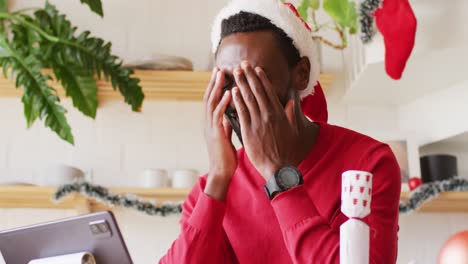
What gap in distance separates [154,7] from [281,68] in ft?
Answer: 5.81

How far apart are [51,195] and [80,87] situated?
1.31 feet

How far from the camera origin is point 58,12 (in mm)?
2668

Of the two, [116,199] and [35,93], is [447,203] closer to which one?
[116,199]

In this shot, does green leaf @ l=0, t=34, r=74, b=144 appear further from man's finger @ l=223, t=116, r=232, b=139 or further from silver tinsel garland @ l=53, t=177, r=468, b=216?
man's finger @ l=223, t=116, r=232, b=139

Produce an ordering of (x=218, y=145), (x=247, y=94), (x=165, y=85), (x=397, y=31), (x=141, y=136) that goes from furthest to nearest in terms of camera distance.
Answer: (x=141, y=136) → (x=165, y=85) → (x=397, y=31) → (x=218, y=145) → (x=247, y=94)

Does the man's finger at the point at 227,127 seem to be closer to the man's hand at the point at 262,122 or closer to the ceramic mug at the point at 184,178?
the man's hand at the point at 262,122

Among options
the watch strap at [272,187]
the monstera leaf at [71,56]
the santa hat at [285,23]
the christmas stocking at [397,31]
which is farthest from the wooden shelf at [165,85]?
the watch strap at [272,187]

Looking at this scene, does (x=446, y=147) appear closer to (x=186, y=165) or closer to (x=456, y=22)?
(x=456, y=22)

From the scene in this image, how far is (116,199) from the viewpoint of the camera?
2.55 m

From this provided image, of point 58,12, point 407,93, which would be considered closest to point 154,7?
point 58,12

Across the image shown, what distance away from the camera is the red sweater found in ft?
3.60

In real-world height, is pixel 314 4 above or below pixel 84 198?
above

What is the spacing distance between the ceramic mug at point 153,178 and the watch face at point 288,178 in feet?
5.00

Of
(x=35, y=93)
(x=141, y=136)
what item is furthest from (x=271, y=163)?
(x=141, y=136)
